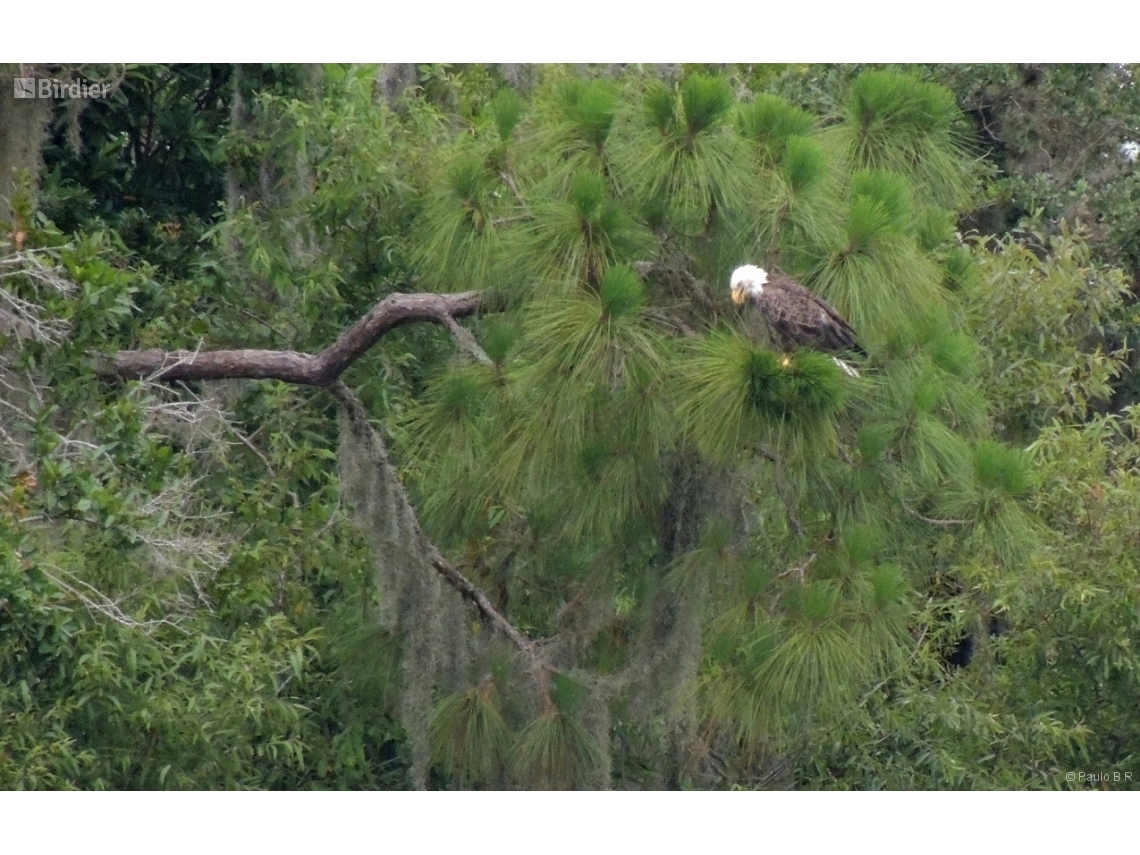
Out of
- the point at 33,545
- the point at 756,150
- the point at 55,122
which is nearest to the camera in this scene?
the point at 756,150

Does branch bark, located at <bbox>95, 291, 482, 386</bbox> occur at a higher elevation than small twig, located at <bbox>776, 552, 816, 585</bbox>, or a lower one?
higher

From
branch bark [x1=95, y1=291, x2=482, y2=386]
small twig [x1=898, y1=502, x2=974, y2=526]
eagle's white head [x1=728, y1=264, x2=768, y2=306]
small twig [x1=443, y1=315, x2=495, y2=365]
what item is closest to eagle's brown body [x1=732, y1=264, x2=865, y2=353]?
eagle's white head [x1=728, y1=264, x2=768, y2=306]

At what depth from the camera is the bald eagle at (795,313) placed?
2586 millimetres

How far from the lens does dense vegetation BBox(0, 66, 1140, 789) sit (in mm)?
2695

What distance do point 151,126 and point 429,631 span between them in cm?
191

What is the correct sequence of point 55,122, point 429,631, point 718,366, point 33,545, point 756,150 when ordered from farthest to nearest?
point 55,122 → point 429,631 → point 33,545 → point 756,150 → point 718,366

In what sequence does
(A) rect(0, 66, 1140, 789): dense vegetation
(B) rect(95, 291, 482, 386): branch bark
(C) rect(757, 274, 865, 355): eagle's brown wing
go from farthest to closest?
1. (B) rect(95, 291, 482, 386): branch bark
2. (A) rect(0, 66, 1140, 789): dense vegetation
3. (C) rect(757, 274, 865, 355): eagle's brown wing

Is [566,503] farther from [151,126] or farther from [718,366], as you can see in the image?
[151,126]

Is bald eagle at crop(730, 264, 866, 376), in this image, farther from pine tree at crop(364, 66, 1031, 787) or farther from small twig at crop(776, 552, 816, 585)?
small twig at crop(776, 552, 816, 585)

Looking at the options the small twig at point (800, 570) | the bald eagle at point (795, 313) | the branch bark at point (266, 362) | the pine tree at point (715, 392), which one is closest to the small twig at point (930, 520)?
the pine tree at point (715, 392)

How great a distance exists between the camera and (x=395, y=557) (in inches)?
138

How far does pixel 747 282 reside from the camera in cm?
269

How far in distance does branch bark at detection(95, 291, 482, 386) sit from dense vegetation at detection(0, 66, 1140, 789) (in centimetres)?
2

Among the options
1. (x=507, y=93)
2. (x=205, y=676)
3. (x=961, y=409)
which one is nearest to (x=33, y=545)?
(x=205, y=676)
